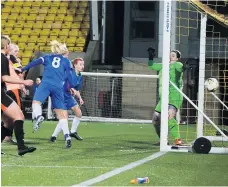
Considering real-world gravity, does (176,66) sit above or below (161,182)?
above

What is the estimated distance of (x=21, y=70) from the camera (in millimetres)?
13250

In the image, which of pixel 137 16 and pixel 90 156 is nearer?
pixel 90 156

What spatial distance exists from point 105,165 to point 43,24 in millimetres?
17953

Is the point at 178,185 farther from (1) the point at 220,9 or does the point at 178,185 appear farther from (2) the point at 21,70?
(1) the point at 220,9

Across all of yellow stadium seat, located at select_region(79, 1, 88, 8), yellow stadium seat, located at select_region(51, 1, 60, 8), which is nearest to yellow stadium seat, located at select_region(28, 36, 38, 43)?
yellow stadium seat, located at select_region(51, 1, 60, 8)

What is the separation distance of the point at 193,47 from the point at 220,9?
62.5 inches

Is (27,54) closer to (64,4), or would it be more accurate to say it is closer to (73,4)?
(64,4)

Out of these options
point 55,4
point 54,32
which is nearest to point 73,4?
point 55,4

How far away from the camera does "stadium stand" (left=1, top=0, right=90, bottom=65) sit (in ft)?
88.7

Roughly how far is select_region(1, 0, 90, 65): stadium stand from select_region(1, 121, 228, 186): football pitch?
1209cm

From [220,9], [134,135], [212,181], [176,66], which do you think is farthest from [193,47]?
[212,181]

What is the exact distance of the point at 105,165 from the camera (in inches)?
408

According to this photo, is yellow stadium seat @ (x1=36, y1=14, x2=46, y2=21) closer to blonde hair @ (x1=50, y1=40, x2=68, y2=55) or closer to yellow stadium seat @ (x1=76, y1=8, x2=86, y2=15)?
yellow stadium seat @ (x1=76, y1=8, x2=86, y2=15)

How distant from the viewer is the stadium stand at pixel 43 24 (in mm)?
27047
